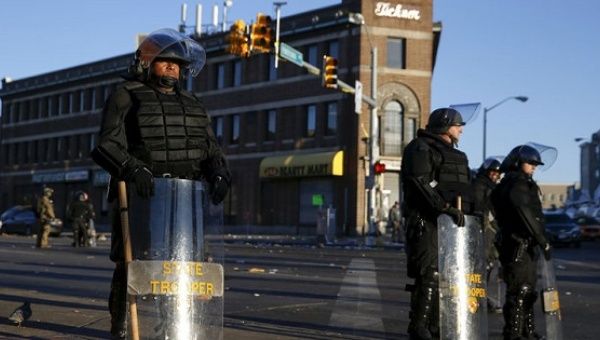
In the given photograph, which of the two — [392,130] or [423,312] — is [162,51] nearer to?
[423,312]

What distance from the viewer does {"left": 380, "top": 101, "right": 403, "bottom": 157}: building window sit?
4581 cm

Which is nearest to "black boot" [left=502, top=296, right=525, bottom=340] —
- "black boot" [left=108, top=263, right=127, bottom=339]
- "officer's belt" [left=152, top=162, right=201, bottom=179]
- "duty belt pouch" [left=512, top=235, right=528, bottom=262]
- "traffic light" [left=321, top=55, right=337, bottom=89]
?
"duty belt pouch" [left=512, top=235, right=528, bottom=262]

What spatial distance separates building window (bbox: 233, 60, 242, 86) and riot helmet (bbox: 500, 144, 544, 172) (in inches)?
1755

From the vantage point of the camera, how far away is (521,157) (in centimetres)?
828

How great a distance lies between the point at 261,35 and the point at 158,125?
16747 mm

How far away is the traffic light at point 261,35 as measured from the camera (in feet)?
72.4

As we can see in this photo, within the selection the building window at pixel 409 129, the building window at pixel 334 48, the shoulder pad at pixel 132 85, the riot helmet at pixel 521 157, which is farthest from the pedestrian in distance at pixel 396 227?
the shoulder pad at pixel 132 85

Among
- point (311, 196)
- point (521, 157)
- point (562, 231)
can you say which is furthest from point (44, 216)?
point (311, 196)

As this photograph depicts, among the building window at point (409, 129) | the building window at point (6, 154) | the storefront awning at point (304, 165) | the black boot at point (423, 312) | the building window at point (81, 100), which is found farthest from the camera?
the building window at point (6, 154)

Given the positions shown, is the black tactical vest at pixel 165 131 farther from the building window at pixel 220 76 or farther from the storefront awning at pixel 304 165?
the building window at pixel 220 76

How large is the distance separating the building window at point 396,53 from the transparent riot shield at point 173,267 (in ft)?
136

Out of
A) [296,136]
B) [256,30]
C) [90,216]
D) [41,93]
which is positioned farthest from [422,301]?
[41,93]

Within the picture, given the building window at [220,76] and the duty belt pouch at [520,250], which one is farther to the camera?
the building window at [220,76]

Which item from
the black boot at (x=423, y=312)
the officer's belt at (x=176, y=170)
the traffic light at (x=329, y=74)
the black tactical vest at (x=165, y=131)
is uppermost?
the traffic light at (x=329, y=74)
